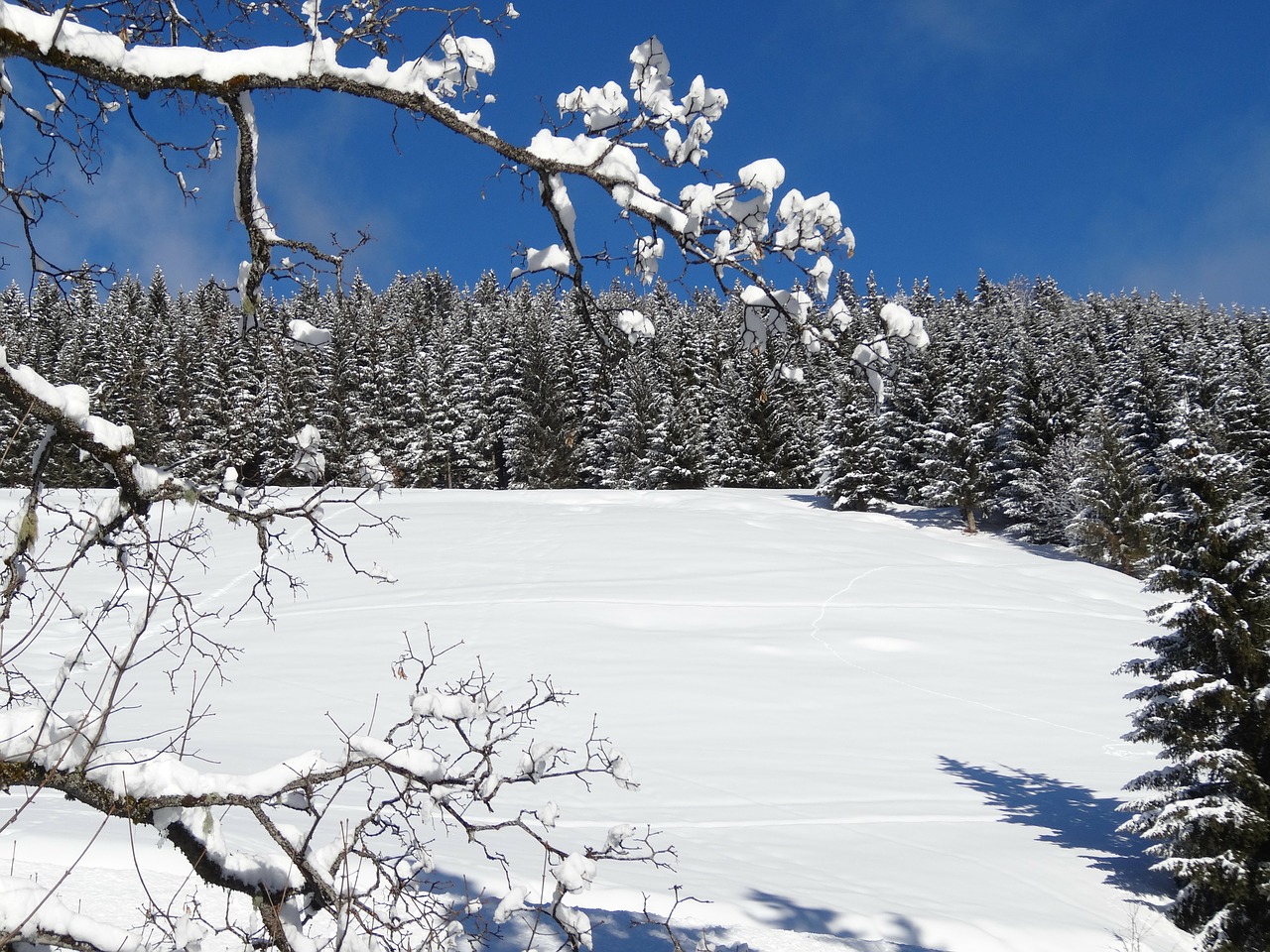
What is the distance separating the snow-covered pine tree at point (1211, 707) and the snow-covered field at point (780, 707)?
55 centimetres

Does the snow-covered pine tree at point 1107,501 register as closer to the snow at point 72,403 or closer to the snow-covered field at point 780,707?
the snow-covered field at point 780,707

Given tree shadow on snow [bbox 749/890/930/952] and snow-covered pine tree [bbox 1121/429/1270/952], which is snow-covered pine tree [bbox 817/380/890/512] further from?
tree shadow on snow [bbox 749/890/930/952]

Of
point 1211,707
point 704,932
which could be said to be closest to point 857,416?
point 1211,707

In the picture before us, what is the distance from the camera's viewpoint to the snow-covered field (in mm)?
5281

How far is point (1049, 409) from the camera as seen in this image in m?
34.9

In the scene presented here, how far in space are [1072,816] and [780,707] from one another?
412cm

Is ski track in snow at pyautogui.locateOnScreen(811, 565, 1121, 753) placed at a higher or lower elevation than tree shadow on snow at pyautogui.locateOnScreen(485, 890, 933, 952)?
higher

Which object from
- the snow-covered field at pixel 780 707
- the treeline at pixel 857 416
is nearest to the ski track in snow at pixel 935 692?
the snow-covered field at pixel 780 707

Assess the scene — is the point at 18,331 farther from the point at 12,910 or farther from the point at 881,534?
the point at 881,534

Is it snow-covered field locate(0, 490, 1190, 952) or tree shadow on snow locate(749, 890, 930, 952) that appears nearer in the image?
tree shadow on snow locate(749, 890, 930, 952)

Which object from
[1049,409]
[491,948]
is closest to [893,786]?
[491,948]

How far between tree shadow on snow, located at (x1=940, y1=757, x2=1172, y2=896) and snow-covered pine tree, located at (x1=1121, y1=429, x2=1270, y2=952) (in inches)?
12.5

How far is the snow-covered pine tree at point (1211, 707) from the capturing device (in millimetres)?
6855

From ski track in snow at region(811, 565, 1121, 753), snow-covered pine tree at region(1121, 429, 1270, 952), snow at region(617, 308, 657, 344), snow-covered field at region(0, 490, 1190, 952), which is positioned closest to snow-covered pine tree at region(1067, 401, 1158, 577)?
snow-covered field at region(0, 490, 1190, 952)
